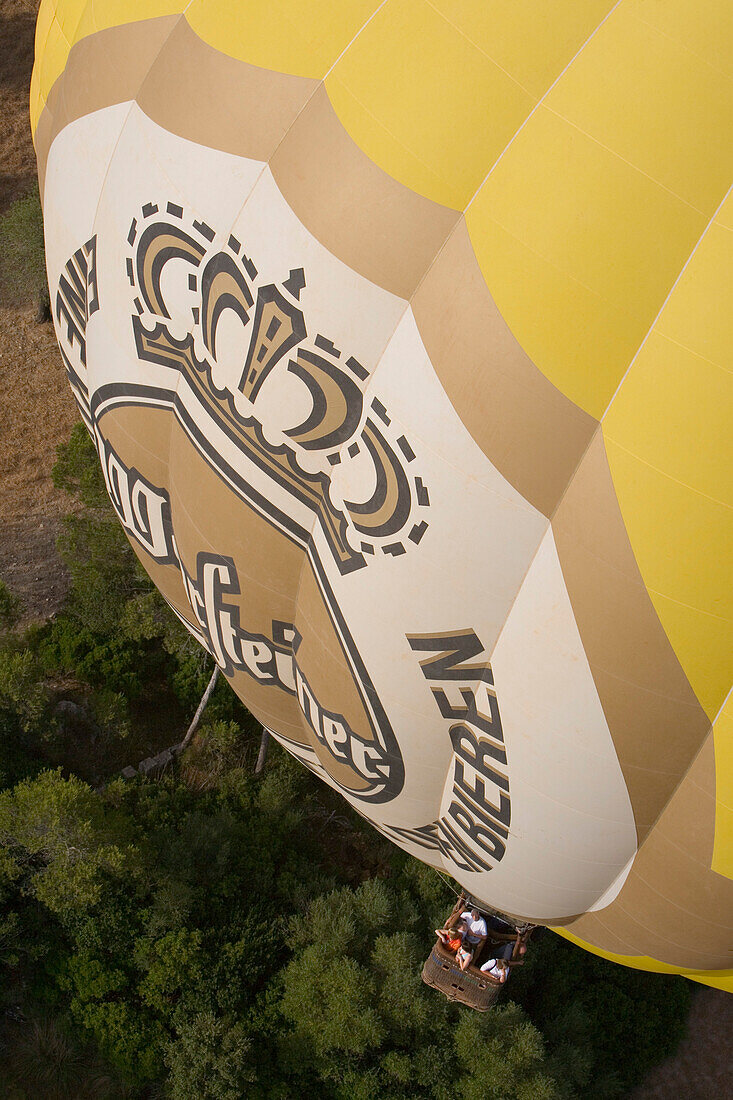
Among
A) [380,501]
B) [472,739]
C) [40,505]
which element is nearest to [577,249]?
[380,501]

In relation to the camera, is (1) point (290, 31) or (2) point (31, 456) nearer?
(1) point (290, 31)

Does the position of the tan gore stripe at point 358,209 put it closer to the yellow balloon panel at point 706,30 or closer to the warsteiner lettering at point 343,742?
the yellow balloon panel at point 706,30

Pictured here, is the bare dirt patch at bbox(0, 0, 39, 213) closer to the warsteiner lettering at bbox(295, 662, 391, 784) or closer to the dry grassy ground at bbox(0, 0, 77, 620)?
the dry grassy ground at bbox(0, 0, 77, 620)

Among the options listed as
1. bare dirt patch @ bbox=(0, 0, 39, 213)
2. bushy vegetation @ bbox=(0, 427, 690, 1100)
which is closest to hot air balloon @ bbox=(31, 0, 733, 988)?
bushy vegetation @ bbox=(0, 427, 690, 1100)

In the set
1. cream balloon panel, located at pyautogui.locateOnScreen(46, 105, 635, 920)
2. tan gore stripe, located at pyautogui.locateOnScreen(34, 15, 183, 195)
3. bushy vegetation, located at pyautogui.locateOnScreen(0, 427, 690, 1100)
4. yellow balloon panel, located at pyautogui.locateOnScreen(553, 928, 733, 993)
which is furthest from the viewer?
bushy vegetation, located at pyautogui.locateOnScreen(0, 427, 690, 1100)

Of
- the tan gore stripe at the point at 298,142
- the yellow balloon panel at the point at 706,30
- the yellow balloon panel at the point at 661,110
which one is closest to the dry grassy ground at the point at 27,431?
the tan gore stripe at the point at 298,142

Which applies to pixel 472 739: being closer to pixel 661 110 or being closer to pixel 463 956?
pixel 463 956
